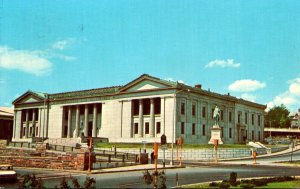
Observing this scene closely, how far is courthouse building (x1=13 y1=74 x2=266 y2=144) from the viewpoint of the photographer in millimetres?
82250

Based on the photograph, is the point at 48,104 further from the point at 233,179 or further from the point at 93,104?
the point at 233,179

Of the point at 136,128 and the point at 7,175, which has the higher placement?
the point at 136,128

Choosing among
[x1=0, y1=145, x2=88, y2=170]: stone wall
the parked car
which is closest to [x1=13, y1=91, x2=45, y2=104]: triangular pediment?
[x1=0, y1=145, x2=88, y2=170]: stone wall

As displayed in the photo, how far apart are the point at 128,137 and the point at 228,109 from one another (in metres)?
25.8

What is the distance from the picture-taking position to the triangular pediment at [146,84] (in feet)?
268

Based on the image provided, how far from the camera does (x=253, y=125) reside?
111 metres

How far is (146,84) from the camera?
3334 inches

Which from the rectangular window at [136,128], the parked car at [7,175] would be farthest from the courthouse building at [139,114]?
the parked car at [7,175]

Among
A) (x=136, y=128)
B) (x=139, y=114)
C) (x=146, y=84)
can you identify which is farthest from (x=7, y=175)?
(x=136, y=128)

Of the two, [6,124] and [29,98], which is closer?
Result: [29,98]

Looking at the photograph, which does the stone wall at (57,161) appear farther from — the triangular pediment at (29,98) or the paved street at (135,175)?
the triangular pediment at (29,98)

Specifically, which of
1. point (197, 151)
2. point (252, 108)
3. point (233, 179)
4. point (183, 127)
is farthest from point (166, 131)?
point (233, 179)

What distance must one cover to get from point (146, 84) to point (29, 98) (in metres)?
40.9

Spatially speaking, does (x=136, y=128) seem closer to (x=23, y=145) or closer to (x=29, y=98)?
(x=23, y=145)
